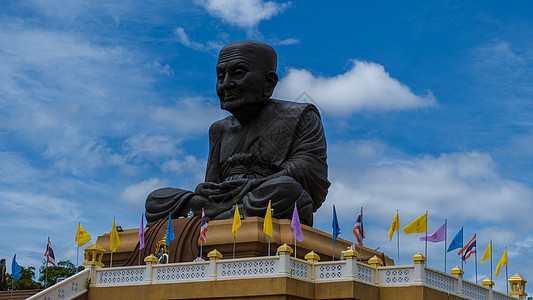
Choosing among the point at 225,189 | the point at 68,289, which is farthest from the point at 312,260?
the point at 225,189

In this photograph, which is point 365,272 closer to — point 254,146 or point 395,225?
point 395,225

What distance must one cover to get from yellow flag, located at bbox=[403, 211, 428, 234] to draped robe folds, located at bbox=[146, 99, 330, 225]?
149 inches

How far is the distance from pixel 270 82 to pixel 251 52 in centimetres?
113

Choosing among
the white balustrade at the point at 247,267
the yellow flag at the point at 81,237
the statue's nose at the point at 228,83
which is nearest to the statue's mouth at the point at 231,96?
the statue's nose at the point at 228,83

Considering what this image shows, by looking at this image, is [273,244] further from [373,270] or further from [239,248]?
[373,270]

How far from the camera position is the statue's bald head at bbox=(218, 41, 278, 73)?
84.9 feet

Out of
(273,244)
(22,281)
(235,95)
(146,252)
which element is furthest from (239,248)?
(22,281)

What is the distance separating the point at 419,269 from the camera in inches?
748

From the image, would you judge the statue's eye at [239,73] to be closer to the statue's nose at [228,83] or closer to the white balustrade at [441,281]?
the statue's nose at [228,83]

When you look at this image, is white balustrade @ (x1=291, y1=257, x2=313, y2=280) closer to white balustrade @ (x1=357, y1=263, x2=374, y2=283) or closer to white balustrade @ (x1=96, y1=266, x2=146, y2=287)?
white balustrade @ (x1=357, y1=263, x2=374, y2=283)

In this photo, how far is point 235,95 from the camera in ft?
84.5

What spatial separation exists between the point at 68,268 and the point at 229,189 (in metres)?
18.2

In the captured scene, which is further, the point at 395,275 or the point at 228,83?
the point at 228,83

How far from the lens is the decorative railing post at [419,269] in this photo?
62.2 ft
